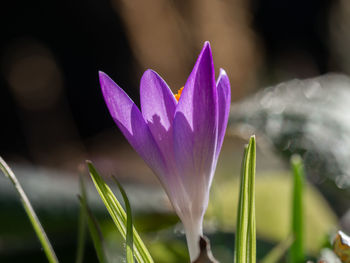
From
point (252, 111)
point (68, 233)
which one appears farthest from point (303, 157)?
point (68, 233)

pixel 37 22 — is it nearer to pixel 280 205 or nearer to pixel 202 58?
pixel 280 205

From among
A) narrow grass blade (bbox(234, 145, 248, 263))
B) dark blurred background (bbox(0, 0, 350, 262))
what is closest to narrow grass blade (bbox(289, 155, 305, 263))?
narrow grass blade (bbox(234, 145, 248, 263))

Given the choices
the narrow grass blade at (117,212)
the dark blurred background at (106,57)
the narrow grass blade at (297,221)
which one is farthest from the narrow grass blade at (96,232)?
the dark blurred background at (106,57)

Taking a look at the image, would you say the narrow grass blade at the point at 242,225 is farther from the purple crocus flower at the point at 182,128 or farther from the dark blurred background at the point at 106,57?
the dark blurred background at the point at 106,57

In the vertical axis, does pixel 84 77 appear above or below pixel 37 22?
below

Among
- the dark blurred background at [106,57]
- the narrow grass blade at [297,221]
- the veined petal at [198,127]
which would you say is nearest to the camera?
the veined petal at [198,127]

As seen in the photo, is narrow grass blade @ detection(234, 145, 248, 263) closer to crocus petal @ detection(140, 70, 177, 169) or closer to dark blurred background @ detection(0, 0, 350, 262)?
crocus petal @ detection(140, 70, 177, 169)

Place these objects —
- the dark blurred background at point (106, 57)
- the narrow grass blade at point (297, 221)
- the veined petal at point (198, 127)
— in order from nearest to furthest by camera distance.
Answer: the veined petal at point (198, 127) → the narrow grass blade at point (297, 221) → the dark blurred background at point (106, 57)
